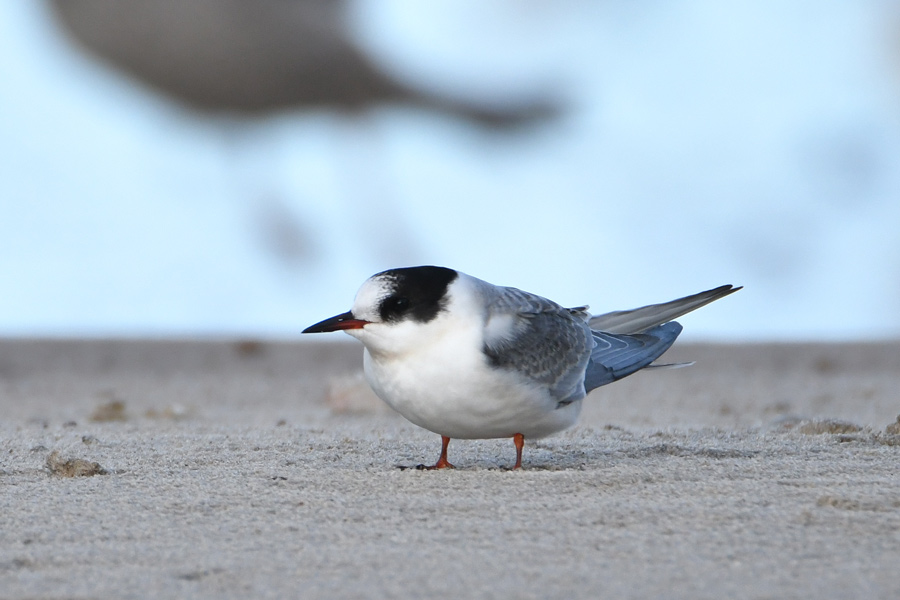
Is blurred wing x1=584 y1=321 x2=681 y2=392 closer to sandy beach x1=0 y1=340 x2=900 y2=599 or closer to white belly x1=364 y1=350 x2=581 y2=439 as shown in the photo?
sandy beach x1=0 y1=340 x2=900 y2=599

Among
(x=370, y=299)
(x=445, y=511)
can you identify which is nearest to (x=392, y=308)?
(x=370, y=299)

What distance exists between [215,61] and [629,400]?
31.6 feet

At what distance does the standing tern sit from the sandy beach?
0.13m

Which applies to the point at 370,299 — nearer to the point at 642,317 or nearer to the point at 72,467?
the point at 72,467

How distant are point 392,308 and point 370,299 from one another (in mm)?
57

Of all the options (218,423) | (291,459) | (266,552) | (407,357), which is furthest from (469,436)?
(218,423)

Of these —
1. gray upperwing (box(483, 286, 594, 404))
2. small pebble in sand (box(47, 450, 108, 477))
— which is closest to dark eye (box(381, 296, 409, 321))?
gray upperwing (box(483, 286, 594, 404))

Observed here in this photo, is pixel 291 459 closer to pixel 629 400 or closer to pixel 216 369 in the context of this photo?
pixel 629 400

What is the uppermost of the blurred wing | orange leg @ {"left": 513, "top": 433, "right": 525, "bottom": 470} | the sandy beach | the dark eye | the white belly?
the dark eye

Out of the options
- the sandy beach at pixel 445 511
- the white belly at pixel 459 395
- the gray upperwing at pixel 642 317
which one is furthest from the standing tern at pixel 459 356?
the gray upperwing at pixel 642 317

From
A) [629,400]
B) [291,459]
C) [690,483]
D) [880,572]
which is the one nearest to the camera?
[880,572]

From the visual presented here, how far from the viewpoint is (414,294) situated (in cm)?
258

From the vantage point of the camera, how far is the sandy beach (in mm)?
1628

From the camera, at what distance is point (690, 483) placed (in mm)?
2297
